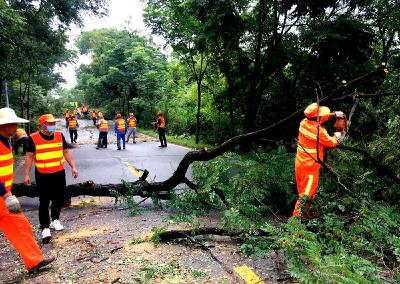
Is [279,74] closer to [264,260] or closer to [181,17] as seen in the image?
[181,17]

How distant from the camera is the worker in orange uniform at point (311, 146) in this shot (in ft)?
16.2

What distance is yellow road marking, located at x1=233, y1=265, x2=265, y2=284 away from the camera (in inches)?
148

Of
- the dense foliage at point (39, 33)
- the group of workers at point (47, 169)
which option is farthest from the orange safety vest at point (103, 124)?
the group of workers at point (47, 169)

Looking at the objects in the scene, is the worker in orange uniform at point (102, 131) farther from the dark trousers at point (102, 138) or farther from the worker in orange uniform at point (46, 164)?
the worker in orange uniform at point (46, 164)

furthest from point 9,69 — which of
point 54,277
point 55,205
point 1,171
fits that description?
point 54,277

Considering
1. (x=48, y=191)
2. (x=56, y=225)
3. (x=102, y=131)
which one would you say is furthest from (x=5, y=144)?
(x=102, y=131)

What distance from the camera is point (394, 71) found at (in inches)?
271

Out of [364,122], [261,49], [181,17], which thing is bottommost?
[364,122]

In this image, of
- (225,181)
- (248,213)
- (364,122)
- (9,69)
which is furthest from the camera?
(9,69)

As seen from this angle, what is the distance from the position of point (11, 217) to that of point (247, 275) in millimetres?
2807

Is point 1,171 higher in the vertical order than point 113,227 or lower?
higher

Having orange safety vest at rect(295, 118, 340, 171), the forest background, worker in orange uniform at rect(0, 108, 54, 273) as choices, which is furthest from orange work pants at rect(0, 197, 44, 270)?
orange safety vest at rect(295, 118, 340, 171)

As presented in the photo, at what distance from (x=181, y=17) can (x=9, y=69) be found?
738 cm

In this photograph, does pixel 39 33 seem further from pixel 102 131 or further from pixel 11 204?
pixel 11 204
